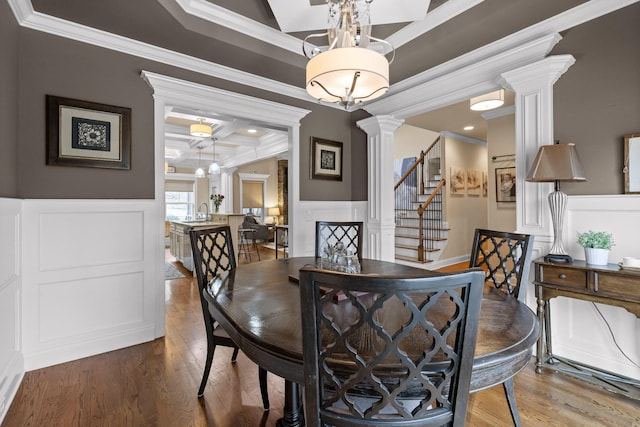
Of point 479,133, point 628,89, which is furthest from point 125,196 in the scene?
point 479,133

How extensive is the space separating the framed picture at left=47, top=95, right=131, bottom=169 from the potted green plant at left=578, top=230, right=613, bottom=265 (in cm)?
355

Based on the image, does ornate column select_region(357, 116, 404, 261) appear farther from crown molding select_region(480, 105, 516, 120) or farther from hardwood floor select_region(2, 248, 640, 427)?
crown molding select_region(480, 105, 516, 120)

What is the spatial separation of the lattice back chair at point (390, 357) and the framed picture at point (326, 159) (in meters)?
3.23

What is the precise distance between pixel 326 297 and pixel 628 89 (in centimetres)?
268

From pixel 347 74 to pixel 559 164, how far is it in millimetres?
1615

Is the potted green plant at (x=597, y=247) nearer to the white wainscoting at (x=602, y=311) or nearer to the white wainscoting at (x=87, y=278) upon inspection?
the white wainscoting at (x=602, y=311)

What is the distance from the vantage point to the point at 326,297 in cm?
75

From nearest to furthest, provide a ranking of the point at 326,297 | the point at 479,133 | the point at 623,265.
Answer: the point at 326,297 < the point at 623,265 < the point at 479,133

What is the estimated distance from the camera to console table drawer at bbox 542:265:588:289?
6.53ft

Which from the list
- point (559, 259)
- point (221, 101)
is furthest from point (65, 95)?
point (559, 259)

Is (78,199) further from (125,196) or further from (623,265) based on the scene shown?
(623,265)

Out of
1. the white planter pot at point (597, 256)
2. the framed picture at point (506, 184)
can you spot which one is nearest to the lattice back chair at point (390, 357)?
the white planter pot at point (597, 256)

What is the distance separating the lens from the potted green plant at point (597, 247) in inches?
78.5

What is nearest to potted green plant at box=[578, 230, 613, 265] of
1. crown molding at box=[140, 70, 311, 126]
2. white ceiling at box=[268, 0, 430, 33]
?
white ceiling at box=[268, 0, 430, 33]
